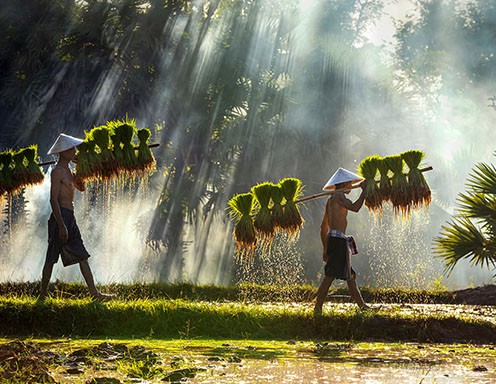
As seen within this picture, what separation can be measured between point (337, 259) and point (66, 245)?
11.2 feet

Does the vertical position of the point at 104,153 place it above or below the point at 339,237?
above

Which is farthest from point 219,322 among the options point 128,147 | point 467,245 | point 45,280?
point 467,245

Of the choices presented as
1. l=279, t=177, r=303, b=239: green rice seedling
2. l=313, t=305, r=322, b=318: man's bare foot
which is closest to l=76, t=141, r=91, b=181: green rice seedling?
l=279, t=177, r=303, b=239: green rice seedling

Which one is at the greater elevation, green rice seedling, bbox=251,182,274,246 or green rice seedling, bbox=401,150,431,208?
green rice seedling, bbox=401,150,431,208

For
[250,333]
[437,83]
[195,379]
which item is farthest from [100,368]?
[437,83]

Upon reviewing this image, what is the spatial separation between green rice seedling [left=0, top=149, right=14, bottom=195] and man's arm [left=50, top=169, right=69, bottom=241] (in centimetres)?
163

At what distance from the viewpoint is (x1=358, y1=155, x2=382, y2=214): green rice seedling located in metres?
10.2

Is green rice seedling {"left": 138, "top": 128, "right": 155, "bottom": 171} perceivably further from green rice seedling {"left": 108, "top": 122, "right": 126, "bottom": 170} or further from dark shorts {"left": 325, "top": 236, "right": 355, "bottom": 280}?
dark shorts {"left": 325, "top": 236, "right": 355, "bottom": 280}

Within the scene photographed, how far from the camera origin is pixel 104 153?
10742 millimetres

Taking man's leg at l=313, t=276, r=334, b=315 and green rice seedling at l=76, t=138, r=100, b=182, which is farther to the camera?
green rice seedling at l=76, t=138, r=100, b=182

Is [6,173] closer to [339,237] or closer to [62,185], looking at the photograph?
[62,185]

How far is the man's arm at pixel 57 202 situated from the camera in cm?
1036

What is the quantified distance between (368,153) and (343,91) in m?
2.30

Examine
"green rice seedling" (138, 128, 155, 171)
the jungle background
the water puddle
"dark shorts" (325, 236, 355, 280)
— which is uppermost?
the jungle background
